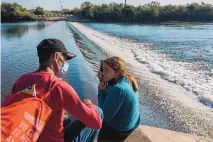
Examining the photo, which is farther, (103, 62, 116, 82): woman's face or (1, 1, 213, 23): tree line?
(1, 1, 213, 23): tree line

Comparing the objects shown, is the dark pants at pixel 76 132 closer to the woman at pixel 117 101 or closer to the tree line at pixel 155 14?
the woman at pixel 117 101

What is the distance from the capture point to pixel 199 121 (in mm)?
6258

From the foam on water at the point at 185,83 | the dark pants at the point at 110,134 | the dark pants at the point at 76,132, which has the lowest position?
the foam on water at the point at 185,83

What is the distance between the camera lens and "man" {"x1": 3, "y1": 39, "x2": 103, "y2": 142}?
93.5 inches

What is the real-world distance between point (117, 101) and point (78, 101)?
50.1 inches

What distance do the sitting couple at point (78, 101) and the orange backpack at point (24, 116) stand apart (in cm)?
6

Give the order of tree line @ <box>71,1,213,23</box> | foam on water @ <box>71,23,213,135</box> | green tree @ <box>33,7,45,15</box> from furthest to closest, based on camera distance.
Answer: green tree @ <box>33,7,45,15</box>, tree line @ <box>71,1,213,23</box>, foam on water @ <box>71,23,213,135</box>

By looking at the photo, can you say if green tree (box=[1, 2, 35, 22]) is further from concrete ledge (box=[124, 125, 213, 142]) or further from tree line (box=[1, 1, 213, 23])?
concrete ledge (box=[124, 125, 213, 142])

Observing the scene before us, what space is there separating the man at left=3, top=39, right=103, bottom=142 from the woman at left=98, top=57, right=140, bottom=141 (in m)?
0.85

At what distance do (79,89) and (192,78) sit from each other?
3.91 meters

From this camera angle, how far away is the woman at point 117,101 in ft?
12.1

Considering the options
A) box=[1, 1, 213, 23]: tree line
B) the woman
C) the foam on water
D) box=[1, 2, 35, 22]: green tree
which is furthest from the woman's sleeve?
box=[1, 2, 35, 22]: green tree

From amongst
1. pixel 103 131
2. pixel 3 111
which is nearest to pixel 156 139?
pixel 103 131

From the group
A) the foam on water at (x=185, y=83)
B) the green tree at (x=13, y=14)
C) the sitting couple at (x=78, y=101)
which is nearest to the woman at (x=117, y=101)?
the sitting couple at (x=78, y=101)
